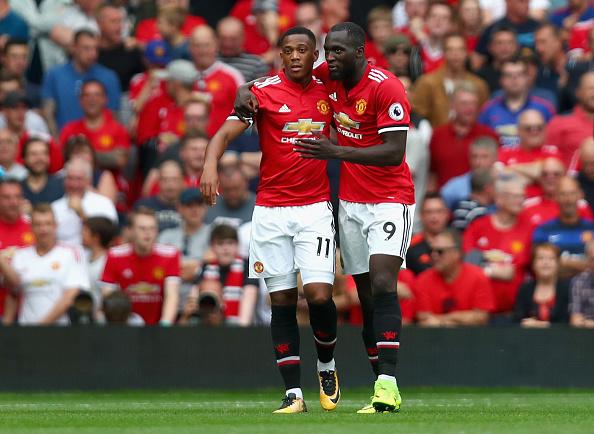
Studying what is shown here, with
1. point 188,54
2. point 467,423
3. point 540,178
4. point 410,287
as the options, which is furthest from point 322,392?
point 188,54

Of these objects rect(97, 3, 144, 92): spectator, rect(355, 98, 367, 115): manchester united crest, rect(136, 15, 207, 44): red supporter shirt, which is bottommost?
rect(355, 98, 367, 115): manchester united crest

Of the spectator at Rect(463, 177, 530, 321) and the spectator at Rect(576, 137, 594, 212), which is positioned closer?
the spectator at Rect(463, 177, 530, 321)

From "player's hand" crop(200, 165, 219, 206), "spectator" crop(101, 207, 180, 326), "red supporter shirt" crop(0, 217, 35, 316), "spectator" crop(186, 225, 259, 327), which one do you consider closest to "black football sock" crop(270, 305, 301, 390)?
"player's hand" crop(200, 165, 219, 206)

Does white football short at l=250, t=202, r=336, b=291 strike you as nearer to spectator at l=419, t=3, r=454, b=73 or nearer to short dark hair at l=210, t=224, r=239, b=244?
short dark hair at l=210, t=224, r=239, b=244

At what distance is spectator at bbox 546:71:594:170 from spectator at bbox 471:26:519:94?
4.16 feet

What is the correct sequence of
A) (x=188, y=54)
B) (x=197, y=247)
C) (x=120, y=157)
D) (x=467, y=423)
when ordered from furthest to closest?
(x=188, y=54) < (x=120, y=157) < (x=197, y=247) < (x=467, y=423)

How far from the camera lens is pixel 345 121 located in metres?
9.61

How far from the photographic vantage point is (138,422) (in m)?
8.90

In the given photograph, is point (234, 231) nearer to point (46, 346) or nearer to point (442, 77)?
point (46, 346)

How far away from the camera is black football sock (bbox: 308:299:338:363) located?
974cm

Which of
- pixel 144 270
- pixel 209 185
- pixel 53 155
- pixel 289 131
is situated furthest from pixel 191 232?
pixel 209 185

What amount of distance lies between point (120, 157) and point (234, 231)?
287 cm

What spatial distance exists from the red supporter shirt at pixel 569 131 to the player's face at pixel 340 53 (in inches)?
264

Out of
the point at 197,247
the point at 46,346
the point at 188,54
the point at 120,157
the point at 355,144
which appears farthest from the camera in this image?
the point at 188,54
